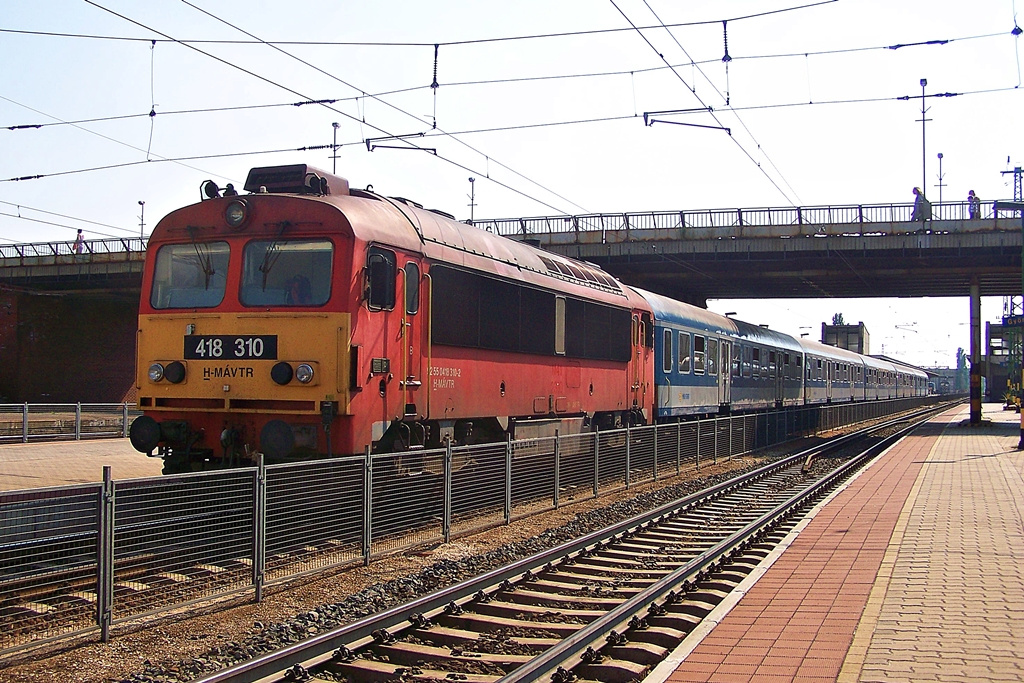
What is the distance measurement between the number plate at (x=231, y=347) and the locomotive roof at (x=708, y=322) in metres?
12.8

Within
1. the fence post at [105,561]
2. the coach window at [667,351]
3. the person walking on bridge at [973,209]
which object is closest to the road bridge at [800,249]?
the person walking on bridge at [973,209]

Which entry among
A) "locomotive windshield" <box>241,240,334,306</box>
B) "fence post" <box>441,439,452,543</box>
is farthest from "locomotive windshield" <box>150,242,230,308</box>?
"fence post" <box>441,439,452,543</box>

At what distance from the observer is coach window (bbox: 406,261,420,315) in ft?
40.5

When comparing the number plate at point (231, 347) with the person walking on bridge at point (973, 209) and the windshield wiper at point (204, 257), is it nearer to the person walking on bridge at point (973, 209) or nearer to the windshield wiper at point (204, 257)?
the windshield wiper at point (204, 257)

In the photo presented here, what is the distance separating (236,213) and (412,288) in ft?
7.45

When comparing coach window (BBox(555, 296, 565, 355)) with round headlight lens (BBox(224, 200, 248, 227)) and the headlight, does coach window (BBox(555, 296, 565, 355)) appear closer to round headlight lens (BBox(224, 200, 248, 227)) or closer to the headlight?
round headlight lens (BBox(224, 200, 248, 227))

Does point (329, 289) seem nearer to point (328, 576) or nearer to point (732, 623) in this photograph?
point (328, 576)

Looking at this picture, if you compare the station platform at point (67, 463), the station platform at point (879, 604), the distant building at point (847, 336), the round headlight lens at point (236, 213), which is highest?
the distant building at point (847, 336)

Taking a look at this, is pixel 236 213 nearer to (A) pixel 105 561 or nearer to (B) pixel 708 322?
(A) pixel 105 561

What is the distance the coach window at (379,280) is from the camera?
11.6 m

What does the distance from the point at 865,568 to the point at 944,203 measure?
3153 cm

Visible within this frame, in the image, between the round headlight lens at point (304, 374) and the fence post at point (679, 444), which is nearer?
the round headlight lens at point (304, 374)

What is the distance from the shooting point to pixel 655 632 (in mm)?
7473

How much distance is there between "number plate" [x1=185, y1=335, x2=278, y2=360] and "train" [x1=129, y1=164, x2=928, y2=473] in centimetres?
2
